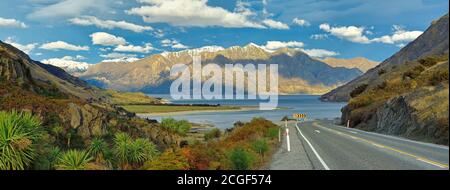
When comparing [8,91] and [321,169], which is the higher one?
[8,91]

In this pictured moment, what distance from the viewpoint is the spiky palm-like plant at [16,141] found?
13.0m

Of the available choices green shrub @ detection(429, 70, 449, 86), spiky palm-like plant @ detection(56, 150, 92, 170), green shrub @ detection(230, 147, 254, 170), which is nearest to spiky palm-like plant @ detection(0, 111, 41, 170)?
spiky palm-like plant @ detection(56, 150, 92, 170)

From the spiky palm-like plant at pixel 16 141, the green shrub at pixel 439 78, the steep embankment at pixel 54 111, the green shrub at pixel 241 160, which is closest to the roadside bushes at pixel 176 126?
the steep embankment at pixel 54 111

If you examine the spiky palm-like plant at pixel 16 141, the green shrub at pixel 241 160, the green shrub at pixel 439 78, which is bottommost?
the green shrub at pixel 241 160

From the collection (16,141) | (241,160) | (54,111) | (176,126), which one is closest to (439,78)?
(241,160)

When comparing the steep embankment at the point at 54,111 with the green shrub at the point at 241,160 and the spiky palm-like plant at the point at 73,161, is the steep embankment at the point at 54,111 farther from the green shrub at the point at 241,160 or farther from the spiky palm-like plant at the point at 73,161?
the green shrub at the point at 241,160

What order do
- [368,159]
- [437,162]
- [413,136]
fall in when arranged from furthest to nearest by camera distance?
[413,136] → [368,159] → [437,162]

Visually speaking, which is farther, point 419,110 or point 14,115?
point 419,110

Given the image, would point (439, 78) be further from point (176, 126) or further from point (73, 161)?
point (176, 126)

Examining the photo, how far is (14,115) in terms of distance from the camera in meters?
13.9
